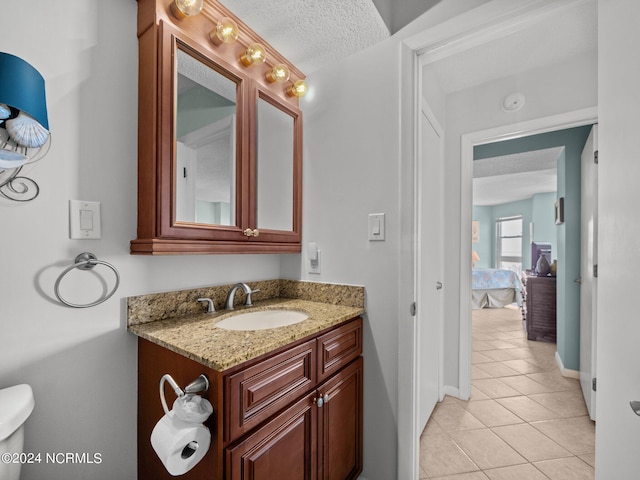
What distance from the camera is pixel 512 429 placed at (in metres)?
1.91

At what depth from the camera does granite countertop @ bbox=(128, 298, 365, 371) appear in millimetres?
844

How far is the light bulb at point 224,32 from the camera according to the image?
122cm

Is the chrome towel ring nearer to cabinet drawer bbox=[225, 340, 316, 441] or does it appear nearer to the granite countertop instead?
the granite countertop

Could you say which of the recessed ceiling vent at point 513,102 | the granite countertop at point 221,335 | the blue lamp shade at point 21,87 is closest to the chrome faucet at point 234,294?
the granite countertop at point 221,335

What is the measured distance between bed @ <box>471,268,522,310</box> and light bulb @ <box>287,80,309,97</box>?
5.11 meters

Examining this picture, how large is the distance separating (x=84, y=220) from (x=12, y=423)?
59 centimetres

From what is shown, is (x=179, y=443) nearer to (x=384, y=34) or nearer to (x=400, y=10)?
(x=384, y=34)

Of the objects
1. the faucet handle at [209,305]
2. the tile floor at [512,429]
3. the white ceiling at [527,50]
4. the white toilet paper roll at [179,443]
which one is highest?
the white ceiling at [527,50]

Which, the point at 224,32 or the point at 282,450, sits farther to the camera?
the point at 224,32

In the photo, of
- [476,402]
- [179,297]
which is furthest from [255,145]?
[476,402]

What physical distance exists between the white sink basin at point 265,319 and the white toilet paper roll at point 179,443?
0.53 m

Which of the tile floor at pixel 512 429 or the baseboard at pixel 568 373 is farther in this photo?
the baseboard at pixel 568 373

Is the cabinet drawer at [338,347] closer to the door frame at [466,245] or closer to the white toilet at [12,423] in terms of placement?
the white toilet at [12,423]

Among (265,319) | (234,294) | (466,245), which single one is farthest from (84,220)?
(466,245)
